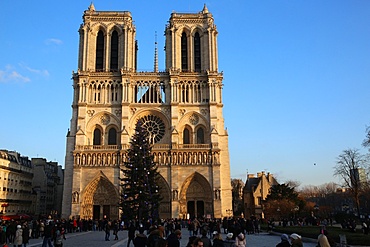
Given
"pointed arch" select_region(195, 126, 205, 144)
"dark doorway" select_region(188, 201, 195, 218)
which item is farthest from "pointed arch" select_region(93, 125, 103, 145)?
"dark doorway" select_region(188, 201, 195, 218)

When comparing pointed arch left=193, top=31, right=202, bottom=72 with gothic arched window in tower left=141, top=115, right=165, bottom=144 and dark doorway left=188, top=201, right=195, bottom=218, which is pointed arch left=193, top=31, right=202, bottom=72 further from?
dark doorway left=188, top=201, right=195, bottom=218

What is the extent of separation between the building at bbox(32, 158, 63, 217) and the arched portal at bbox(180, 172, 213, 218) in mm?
21311

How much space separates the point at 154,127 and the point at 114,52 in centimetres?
1070

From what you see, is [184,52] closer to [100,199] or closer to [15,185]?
[100,199]

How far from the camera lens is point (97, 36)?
155 feet

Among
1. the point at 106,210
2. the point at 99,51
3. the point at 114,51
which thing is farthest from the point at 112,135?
the point at 99,51

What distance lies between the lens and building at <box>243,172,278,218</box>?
179ft

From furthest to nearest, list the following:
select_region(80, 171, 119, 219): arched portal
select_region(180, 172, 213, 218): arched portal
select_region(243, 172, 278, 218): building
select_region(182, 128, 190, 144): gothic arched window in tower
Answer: select_region(243, 172, 278, 218): building → select_region(182, 128, 190, 144): gothic arched window in tower → select_region(180, 172, 213, 218): arched portal → select_region(80, 171, 119, 219): arched portal

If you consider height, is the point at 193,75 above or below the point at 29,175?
above

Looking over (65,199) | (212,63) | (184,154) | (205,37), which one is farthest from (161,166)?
(205,37)

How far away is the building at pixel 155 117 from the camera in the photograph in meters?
41.2

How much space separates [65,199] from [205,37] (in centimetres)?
2461

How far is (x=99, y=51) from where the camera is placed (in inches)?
1852

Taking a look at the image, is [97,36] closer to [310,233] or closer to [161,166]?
[161,166]
